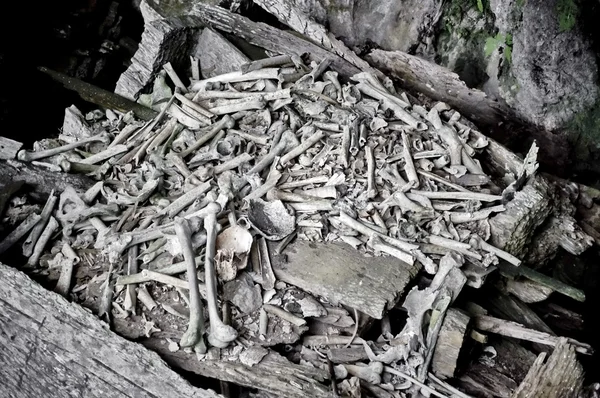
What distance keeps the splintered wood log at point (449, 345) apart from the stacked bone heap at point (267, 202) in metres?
0.05

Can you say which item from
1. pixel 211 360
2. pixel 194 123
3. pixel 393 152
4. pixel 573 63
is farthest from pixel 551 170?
pixel 211 360

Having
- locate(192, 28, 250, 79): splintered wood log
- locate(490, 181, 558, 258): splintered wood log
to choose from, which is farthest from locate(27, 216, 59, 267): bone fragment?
locate(490, 181, 558, 258): splintered wood log

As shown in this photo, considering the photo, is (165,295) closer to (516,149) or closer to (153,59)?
(153,59)

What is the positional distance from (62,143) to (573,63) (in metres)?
3.85

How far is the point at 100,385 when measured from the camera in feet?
9.95

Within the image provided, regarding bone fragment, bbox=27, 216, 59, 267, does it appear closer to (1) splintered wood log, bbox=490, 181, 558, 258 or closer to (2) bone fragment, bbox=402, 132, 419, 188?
(2) bone fragment, bbox=402, 132, 419, 188

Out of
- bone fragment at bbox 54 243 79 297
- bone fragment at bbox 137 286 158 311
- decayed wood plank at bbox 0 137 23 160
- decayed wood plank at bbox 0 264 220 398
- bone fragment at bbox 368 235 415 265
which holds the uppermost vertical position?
bone fragment at bbox 368 235 415 265

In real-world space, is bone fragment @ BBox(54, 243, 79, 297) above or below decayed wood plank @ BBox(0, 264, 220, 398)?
above

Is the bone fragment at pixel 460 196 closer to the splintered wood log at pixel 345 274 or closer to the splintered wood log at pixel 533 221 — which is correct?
the splintered wood log at pixel 533 221

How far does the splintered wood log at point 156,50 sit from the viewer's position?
4.63 m

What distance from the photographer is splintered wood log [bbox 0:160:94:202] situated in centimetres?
399

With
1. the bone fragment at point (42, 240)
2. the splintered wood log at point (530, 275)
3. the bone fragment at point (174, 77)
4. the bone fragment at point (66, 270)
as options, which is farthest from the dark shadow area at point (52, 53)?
the splintered wood log at point (530, 275)

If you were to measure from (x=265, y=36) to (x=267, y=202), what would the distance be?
1874 mm

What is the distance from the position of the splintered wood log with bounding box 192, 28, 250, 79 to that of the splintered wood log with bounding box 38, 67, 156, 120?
60 cm
